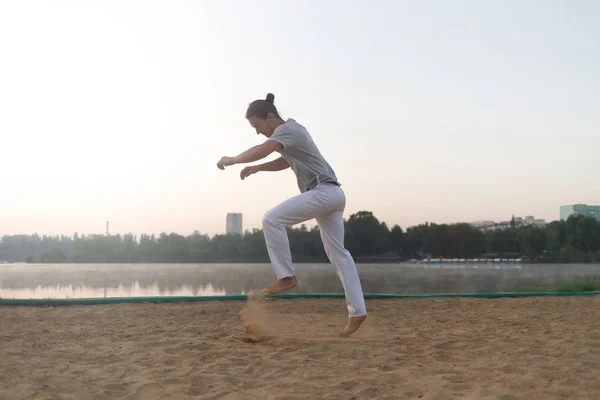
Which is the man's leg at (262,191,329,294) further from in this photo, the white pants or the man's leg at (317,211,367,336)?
the man's leg at (317,211,367,336)

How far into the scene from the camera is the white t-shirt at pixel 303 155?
4613 millimetres

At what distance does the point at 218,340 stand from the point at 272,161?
1.73 metres

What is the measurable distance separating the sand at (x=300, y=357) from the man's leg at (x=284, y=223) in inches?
22.2

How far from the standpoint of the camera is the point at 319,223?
4.83 metres

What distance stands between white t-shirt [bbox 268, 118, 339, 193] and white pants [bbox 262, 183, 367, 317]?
11 cm

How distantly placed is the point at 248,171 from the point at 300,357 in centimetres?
179

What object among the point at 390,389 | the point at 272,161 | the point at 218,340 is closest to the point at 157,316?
the point at 218,340

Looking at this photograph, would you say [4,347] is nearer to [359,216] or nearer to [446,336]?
[446,336]

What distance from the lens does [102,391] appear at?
314cm

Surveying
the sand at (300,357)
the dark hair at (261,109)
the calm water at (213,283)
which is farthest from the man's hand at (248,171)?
the calm water at (213,283)

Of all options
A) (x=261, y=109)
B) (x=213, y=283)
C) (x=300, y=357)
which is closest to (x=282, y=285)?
(x=300, y=357)

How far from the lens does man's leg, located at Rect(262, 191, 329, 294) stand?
4551 mm

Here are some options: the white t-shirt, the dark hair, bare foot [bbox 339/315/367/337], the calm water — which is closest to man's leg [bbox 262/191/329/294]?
the white t-shirt

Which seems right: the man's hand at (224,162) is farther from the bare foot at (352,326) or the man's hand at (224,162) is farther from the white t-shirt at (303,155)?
the bare foot at (352,326)
